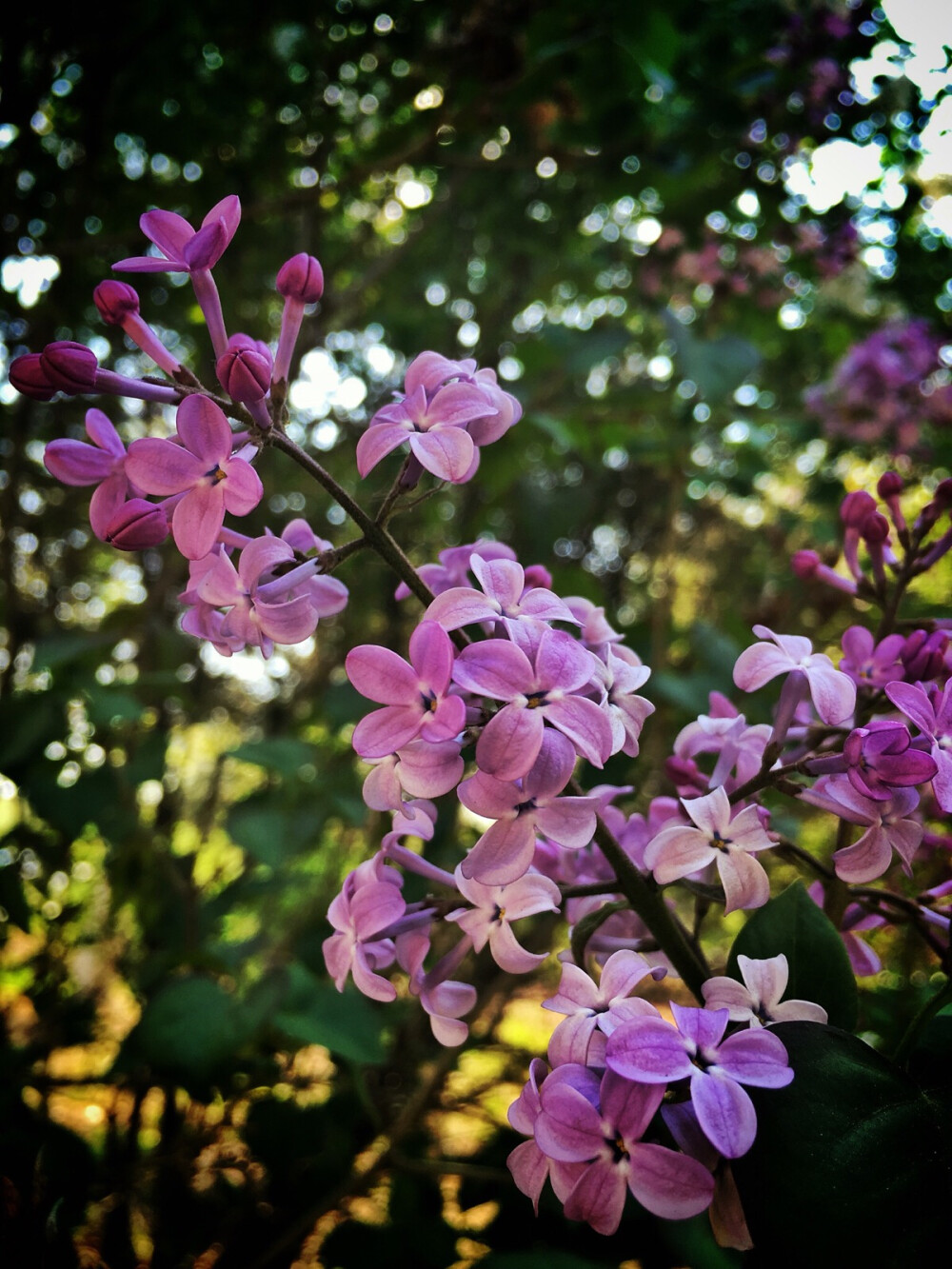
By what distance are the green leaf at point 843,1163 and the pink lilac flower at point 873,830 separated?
0.07 m

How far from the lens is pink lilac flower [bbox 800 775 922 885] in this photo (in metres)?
0.35

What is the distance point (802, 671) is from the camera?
389 millimetres

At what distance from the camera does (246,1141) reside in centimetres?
90

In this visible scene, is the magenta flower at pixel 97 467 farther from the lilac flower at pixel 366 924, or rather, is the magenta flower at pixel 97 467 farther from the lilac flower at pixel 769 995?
the lilac flower at pixel 769 995

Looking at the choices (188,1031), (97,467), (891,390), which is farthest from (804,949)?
(891,390)

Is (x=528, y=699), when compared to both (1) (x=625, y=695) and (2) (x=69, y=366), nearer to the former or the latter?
(1) (x=625, y=695)

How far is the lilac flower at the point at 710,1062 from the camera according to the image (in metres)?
0.28

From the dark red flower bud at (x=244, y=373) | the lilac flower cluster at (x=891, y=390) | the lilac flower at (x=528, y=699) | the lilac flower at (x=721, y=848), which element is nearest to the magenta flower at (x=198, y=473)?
the dark red flower bud at (x=244, y=373)

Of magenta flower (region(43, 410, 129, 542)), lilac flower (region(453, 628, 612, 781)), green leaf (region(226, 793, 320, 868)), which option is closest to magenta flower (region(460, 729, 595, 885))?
lilac flower (region(453, 628, 612, 781))

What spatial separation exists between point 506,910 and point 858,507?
0.35m

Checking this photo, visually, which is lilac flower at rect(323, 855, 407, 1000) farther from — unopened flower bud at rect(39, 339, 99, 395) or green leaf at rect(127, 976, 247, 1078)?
green leaf at rect(127, 976, 247, 1078)

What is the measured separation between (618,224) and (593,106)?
0.64 meters

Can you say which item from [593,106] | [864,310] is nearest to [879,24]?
[593,106]

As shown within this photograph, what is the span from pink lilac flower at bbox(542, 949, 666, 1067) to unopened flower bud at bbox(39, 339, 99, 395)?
0.33 m
